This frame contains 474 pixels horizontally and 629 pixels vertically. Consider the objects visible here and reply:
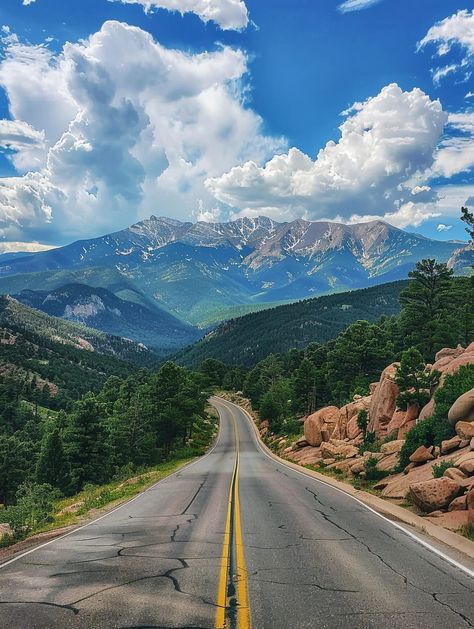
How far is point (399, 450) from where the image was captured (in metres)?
23.1

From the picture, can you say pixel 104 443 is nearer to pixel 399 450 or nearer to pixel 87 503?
pixel 87 503

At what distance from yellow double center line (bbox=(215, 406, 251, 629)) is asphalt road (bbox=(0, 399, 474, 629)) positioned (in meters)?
0.03

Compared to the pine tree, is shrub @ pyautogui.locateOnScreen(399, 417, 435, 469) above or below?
below

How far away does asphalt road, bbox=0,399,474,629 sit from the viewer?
6.32 metres

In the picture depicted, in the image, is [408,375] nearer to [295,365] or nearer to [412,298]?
[412,298]

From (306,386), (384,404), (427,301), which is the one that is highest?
(427,301)

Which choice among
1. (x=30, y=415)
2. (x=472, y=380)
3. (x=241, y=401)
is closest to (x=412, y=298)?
(x=472, y=380)

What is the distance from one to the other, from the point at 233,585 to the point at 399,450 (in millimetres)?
18115

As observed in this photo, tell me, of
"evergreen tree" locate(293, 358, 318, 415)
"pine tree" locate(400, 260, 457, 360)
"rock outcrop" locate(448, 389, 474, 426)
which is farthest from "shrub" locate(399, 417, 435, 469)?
"evergreen tree" locate(293, 358, 318, 415)

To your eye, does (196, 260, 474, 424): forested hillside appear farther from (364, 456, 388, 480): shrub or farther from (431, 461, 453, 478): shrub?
(431, 461, 453, 478): shrub

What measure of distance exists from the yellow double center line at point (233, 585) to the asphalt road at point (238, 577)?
27 mm

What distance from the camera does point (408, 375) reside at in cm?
2864

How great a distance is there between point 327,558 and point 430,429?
14.4 metres

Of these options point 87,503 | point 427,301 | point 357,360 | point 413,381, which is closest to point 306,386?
point 357,360
